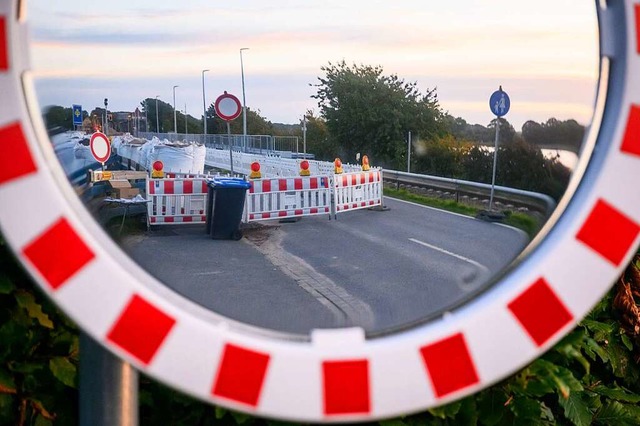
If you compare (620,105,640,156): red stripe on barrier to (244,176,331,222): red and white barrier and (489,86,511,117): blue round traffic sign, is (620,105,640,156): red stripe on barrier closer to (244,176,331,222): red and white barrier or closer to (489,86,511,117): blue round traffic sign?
(489,86,511,117): blue round traffic sign

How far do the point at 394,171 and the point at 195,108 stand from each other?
55 centimetres

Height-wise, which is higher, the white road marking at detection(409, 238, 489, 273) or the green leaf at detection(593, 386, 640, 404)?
the white road marking at detection(409, 238, 489, 273)

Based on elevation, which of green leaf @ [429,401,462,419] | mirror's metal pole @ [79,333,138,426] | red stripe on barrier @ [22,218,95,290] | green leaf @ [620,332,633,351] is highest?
red stripe on barrier @ [22,218,95,290]

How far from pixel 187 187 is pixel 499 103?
78 centimetres

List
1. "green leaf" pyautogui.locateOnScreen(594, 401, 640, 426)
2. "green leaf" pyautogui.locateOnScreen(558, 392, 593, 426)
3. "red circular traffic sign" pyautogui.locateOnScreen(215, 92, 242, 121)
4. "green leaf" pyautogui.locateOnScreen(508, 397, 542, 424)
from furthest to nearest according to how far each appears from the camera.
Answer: "green leaf" pyautogui.locateOnScreen(594, 401, 640, 426) → "green leaf" pyautogui.locateOnScreen(558, 392, 593, 426) → "green leaf" pyautogui.locateOnScreen(508, 397, 542, 424) → "red circular traffic sign" pyautogui.locateOnScreen(215, 92, 242, 121)

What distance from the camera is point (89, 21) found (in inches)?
57.2

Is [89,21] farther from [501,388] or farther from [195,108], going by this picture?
[501,388]

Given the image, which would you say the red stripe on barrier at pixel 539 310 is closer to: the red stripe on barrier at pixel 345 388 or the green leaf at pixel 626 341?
the red stripe on barrier at pixel 345 388

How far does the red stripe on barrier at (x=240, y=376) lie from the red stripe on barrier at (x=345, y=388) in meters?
0.14

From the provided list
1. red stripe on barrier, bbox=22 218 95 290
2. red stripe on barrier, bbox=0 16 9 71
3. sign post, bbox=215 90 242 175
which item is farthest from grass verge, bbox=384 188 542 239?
red stripe on barrier, bbox=0 16 9 71

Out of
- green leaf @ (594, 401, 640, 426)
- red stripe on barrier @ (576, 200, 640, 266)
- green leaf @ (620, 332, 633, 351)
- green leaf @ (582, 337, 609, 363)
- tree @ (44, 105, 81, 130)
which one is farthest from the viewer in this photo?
green leaf @ (620, 332, 633, 351)

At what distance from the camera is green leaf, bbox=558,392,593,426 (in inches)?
95.2

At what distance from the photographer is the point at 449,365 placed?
146cm

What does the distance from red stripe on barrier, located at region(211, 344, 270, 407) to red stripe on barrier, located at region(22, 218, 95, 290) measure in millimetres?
348
